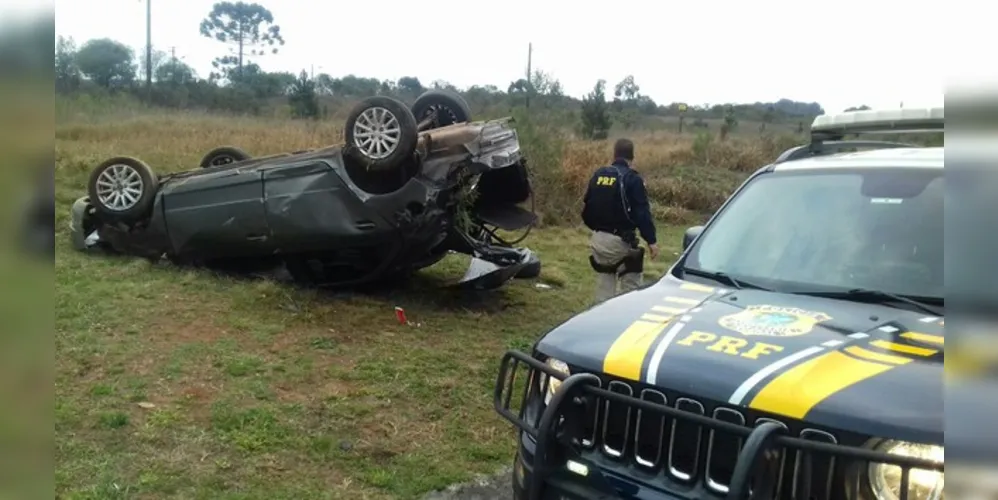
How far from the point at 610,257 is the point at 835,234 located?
3.53 m

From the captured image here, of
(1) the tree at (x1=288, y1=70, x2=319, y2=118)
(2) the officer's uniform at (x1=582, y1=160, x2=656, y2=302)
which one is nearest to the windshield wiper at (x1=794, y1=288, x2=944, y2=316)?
(2) the officer's uniform at (x1=582, y1=160, x2=656, y2=302)

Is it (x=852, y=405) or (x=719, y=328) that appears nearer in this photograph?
(x=852, y=405)

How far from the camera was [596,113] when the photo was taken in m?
27.6

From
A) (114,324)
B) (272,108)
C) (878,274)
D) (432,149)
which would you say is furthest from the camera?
(272,108)

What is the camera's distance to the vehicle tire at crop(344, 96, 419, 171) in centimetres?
716

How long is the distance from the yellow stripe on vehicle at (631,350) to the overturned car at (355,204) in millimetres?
4318

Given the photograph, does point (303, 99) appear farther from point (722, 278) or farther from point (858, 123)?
point (722, 278)

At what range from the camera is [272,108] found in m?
31.3

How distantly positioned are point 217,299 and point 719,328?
5615 millimetres

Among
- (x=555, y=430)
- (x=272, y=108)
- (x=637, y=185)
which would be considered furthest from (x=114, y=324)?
(x=272, y=108)

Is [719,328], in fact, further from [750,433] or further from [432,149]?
[432,149]

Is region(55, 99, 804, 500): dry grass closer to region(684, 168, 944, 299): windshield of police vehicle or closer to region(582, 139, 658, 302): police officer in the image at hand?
region(582, 139, 658, 302): police officer

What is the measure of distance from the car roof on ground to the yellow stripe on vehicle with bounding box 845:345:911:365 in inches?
45.6

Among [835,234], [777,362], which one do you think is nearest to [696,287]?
[835,234]
